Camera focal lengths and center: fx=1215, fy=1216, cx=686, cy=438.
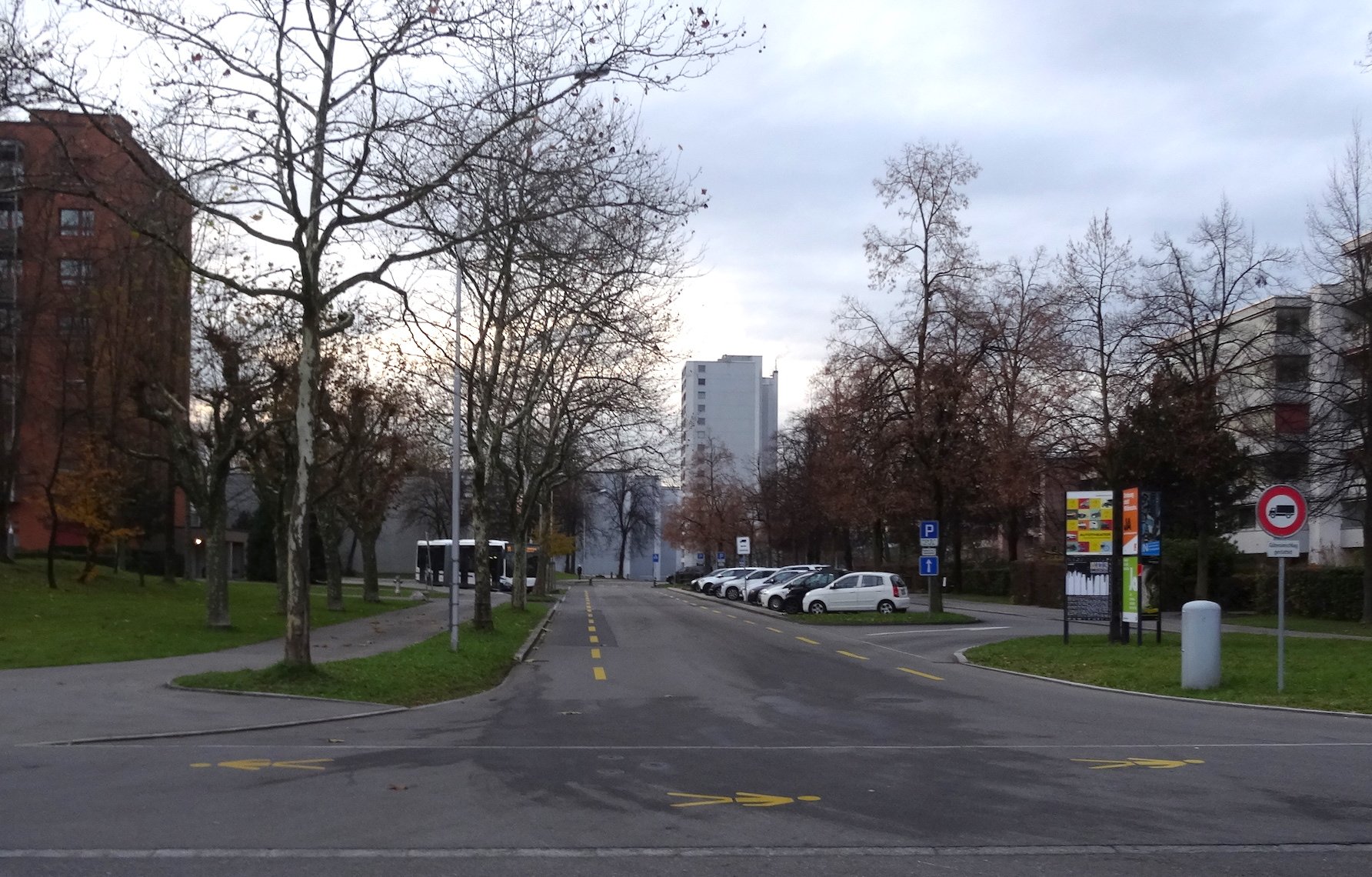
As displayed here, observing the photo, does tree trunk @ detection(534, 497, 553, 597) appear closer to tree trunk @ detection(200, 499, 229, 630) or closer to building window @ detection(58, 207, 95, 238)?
building window @ detection(58, 207, 95, 238)

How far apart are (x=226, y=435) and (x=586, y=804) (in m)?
21.0

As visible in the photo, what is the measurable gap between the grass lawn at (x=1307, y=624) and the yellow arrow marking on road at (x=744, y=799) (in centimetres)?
2349

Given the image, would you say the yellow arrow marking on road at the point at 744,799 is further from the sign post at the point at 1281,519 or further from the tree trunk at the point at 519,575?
the tree trunk at the point at 519,575

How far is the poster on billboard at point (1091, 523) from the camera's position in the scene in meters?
26.3

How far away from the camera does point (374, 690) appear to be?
1644 cm

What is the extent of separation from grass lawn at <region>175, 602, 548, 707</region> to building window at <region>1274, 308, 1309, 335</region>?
2175 cm

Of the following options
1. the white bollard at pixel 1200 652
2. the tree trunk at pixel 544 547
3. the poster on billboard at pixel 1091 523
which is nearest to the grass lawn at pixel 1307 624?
the poster on billboard at pixel 1091 523

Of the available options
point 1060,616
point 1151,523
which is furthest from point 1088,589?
point 1060,616

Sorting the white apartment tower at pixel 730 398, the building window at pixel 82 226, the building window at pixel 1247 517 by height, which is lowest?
the building window at pixel 1247 517

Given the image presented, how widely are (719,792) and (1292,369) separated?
2808cm

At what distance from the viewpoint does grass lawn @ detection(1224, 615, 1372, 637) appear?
1181 inches

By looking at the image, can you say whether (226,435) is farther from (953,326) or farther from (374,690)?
(953,326)

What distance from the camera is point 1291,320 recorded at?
3145 centimetres

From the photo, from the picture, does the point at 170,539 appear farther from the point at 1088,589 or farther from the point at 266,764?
the point at 266,764
